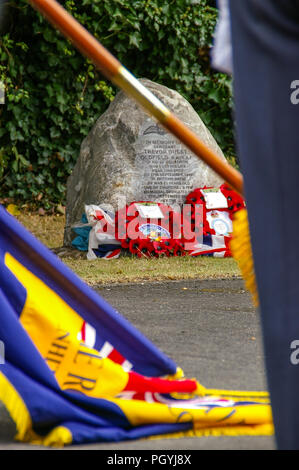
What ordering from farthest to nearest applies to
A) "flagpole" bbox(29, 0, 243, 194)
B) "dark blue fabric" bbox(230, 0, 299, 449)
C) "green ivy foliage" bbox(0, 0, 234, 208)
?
"green ivy foliage" bbox(0, 0, 234, 208)
"flagpole" bbox(29, 0, 243, 194)
"dark blue fabric" bbox(230, 0, 299, 449)

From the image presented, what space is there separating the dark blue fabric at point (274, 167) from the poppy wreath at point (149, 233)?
16.7ft

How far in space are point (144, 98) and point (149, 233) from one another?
449 cm

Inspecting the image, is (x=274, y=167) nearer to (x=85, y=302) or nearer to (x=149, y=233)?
(x=85, y=302)

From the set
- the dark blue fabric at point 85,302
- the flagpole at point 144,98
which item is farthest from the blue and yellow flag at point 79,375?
the flagpole at point 144,98

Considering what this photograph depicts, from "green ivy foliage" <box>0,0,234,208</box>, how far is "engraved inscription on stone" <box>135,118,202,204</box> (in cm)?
156

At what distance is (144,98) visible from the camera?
1669mm

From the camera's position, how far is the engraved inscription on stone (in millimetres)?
6625

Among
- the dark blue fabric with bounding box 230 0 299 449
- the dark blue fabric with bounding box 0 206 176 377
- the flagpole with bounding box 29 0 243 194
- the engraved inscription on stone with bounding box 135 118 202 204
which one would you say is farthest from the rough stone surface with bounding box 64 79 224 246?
the dark blue fabric with bounding box 230 0 299 449

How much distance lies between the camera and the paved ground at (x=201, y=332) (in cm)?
179

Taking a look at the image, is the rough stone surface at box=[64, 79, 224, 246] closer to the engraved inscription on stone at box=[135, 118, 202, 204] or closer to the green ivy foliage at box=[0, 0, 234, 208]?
the engraved inscription on stone at box=[135, 118, 202, 204]

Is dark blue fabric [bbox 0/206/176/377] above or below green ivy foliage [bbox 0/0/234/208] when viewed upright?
below

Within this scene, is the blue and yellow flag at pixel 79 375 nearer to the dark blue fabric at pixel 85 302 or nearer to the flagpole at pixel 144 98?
the dark blue fabric at pixel 85 302
